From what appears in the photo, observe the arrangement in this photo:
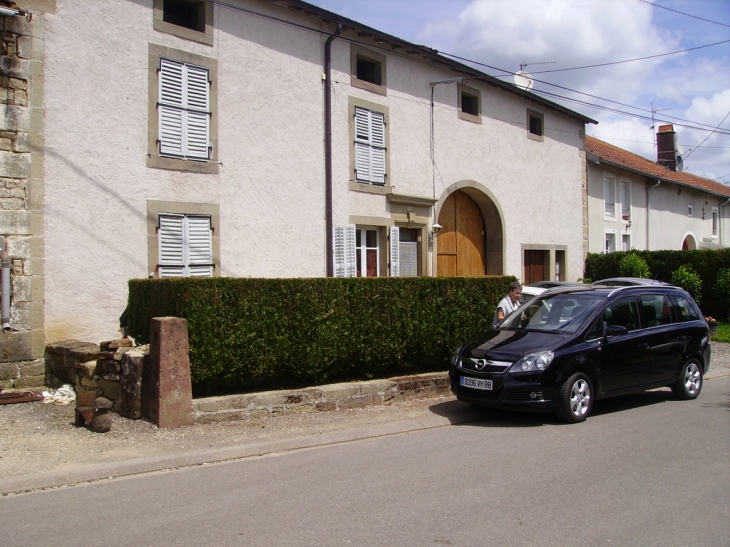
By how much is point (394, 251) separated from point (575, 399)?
7.86 meters

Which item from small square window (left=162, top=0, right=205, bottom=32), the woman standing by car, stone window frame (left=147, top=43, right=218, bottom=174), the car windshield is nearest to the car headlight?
the car windshield

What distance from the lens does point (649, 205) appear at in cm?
2764

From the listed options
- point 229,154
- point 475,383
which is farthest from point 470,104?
point 475,383

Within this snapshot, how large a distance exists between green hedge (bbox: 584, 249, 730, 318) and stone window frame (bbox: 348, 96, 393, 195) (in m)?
10.3

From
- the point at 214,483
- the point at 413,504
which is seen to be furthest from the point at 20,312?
the point at 413,504

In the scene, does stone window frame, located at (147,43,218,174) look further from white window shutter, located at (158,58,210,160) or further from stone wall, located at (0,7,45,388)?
stone wall, located at (0,7,45,388)

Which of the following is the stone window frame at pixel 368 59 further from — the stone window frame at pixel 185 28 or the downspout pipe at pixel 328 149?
the stone window frame at pixel 185 28

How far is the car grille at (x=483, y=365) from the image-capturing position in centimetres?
784

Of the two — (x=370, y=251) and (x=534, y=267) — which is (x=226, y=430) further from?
(x=534, y=267)

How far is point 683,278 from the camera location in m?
20.3

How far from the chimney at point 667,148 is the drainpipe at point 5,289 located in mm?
34599

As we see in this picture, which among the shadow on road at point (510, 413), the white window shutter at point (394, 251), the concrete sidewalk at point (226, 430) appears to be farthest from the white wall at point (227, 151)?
the shadow on road at point (510, 413)

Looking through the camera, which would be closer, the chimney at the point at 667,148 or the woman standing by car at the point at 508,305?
the woman standing by car at the point at 508,305

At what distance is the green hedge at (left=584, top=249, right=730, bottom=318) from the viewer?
2047 centimetres
